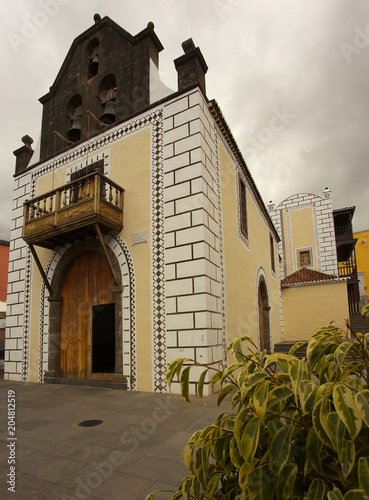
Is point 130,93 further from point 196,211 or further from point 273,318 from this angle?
point 273,318

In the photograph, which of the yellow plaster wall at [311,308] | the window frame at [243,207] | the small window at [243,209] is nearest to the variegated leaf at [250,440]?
the window frame at [243,207]

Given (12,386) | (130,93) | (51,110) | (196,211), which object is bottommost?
(12,386)

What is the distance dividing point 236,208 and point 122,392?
569cm

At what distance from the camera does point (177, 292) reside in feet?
20.6

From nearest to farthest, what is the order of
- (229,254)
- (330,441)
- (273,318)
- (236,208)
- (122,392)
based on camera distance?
(330,441) < (122,392) < (229,254) < (236,208) < (273,318)

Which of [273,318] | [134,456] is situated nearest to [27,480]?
[134,456]

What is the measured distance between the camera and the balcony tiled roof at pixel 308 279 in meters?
14.8

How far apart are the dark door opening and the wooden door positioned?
15cm

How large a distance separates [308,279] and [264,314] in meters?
4.10

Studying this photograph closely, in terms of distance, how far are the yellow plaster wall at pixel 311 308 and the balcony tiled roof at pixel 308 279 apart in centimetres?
20

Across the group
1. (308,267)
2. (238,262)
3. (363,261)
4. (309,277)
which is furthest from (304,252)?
(363,261)

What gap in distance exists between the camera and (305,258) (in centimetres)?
1902

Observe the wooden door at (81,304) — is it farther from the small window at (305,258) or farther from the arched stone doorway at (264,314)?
the small window at (305,258)

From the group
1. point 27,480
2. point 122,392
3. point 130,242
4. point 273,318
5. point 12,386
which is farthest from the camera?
point 273,318
